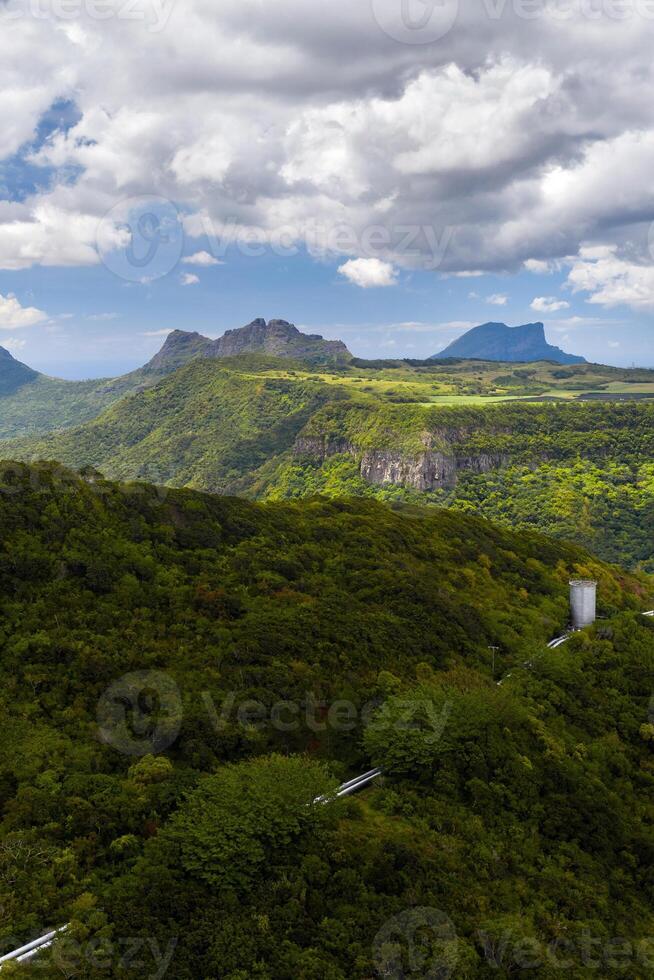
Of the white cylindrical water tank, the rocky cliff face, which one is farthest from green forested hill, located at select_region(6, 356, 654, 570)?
the white cylindrical water tank

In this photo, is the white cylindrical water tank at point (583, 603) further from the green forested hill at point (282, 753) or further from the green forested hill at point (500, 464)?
the green forested hill at point (500, 464)

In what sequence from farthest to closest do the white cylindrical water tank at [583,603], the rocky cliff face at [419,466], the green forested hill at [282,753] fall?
1. the rocky cliff face at [419,466]
2. the white cylindrical water tank at [583,603]
3. the green forested hill at [282,753]

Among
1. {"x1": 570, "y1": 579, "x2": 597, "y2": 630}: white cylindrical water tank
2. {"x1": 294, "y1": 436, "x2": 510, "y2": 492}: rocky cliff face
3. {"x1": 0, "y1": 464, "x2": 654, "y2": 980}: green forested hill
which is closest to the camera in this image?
{"x1": 0, "y1": 464, "x2": 654, "y2": 980}: green forested hill

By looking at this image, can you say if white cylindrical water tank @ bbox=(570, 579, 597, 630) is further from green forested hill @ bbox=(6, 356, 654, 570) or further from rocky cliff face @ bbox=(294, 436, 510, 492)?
rocky cliff face @ bbox=(294, 436, 510, 492)

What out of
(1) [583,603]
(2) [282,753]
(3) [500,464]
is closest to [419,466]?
(3) [500,464]

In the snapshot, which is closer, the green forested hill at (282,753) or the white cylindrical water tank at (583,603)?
the green forested hill at (282,753)

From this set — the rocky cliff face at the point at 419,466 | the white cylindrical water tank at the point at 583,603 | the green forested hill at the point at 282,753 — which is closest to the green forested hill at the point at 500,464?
the rocky cliff face at the point at 419,466
